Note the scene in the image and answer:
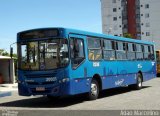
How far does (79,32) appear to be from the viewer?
16078mm

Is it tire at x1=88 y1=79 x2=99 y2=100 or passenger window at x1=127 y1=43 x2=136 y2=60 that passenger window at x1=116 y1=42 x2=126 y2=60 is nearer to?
passenger window at x1=127 y1=43 x2=136 y2=60

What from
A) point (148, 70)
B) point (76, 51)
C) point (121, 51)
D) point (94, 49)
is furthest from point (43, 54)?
point (148, 70)

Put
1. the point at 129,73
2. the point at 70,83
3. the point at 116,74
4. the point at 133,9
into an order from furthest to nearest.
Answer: the point at 133,9 < the point at 129,73 < the point at 116,74 < the point at 70,83

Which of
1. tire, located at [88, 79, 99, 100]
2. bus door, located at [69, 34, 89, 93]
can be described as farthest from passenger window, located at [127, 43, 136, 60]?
bus door, located at [69, 34, 89, 93]

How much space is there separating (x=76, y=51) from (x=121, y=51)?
5381 mm

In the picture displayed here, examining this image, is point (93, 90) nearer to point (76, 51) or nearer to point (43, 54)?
point (76, 51)

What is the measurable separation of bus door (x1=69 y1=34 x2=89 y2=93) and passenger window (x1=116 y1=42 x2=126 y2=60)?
3996 mm

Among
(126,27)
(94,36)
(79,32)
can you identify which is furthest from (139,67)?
(126,27)

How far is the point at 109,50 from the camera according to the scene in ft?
61.6

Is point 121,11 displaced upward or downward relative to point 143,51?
upward

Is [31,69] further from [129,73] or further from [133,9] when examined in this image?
[133,9]

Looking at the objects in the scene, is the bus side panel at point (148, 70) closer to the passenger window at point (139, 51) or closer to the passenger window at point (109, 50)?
the passenger window at point (139, 51)

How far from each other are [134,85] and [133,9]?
81.4 metres

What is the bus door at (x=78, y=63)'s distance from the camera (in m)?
15.2
